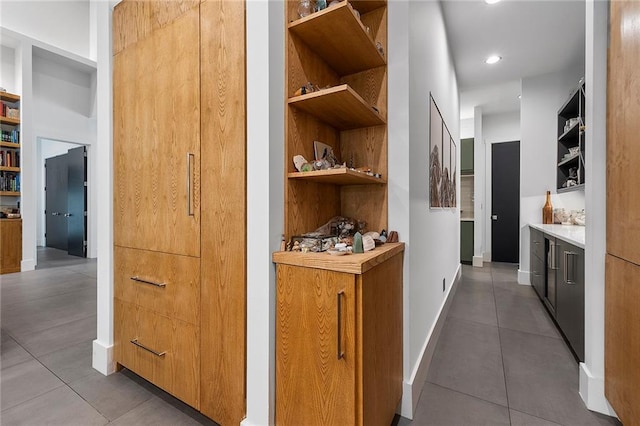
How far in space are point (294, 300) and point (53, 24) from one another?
7.78 metres

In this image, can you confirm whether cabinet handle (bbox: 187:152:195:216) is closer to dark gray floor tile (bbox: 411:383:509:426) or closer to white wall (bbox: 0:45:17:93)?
dark gray floor tile (bbox: 411:383:509:426)

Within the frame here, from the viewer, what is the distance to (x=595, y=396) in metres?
1.61

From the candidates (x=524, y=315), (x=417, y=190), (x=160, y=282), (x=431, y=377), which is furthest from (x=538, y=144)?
(x=160, y=282)

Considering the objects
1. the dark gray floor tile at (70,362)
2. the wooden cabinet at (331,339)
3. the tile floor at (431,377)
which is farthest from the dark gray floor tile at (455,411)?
the dark gray floor tile at (70,362)

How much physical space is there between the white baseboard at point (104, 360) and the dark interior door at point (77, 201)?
537 centimetres

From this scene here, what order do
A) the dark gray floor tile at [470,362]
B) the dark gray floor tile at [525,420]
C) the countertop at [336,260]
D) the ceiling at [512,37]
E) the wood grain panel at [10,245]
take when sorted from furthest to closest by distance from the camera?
the wood grain panel at [10,245]
the ceiling at [512,37]
the dark gray floor tile at [470,362]
the dark gray floor tile at [525,420]
the countertop at [336,260]

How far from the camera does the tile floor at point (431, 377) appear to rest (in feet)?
4.97

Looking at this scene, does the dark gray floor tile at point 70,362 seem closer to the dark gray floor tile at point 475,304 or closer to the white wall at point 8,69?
the dark gray floor tile at point 475,304

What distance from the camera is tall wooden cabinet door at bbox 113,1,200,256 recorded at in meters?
1.45

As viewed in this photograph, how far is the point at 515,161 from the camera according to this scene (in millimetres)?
5840

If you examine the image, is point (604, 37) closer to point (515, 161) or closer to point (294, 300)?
point (294, 300)

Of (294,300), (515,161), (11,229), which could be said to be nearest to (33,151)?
(11,229)

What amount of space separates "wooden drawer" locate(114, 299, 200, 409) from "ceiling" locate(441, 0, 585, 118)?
11.6 ft

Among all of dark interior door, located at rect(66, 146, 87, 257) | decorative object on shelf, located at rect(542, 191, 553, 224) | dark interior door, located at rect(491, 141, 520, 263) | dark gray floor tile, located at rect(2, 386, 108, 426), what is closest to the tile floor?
dark gray floor tile, located at rect(2, 386, 108, 426)
